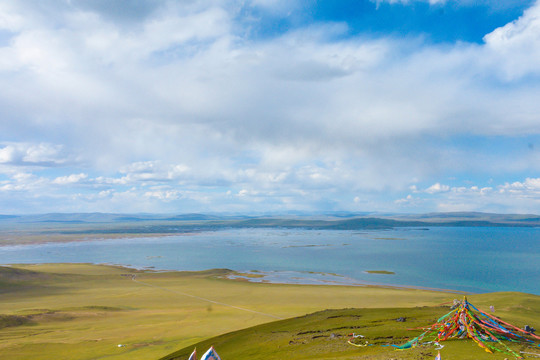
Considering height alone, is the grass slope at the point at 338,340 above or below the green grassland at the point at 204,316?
above

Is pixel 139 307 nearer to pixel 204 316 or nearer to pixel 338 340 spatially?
pixel 204 316

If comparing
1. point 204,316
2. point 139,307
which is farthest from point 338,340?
point 139,307

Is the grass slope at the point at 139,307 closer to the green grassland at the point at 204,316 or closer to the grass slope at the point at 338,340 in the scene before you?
the green grassland at the point at 204,316

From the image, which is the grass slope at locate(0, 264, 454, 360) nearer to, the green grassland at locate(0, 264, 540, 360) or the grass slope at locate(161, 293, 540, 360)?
the green grassland at locate(0, 264, 540, 360)

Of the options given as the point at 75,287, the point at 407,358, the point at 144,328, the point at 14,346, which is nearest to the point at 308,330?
the point at 407,358

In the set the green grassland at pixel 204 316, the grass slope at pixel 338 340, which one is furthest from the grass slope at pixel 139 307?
the grass slope at pixel 338 340
